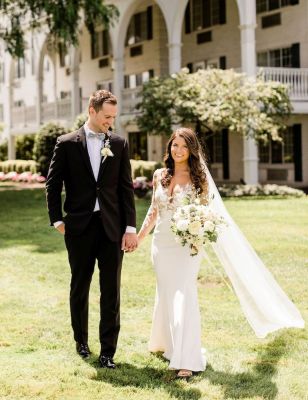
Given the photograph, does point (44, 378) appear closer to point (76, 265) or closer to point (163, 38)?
point (76, 265)

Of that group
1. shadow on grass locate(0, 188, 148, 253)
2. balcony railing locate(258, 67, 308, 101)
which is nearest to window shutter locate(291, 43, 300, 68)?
balcony railing locate(258, 67, 308, 101)

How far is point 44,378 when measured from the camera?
5.67m

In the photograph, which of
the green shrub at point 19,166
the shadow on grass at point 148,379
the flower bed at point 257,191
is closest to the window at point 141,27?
the green shrub at point 19,166

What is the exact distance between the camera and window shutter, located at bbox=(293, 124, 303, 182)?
89.4 ft

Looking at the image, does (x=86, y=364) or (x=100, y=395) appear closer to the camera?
(x=100, y=395)

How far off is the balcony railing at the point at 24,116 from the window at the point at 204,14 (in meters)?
10.4

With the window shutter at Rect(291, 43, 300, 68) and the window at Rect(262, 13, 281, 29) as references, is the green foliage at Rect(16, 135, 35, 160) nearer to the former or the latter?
the window at Rect(262, 13, 281, 29)

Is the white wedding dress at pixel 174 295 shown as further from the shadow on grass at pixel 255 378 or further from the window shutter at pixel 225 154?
the window shutter at pixel 225 154

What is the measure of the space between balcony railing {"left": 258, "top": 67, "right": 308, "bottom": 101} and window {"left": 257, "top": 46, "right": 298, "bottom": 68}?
1426 mm

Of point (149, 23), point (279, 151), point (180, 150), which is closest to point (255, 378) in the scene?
point (180, 150)

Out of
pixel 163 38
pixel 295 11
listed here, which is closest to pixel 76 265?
pixel 295 11

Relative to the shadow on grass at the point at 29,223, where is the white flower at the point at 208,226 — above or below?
above

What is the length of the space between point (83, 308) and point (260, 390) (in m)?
1.70

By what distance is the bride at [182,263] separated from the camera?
571 cm
